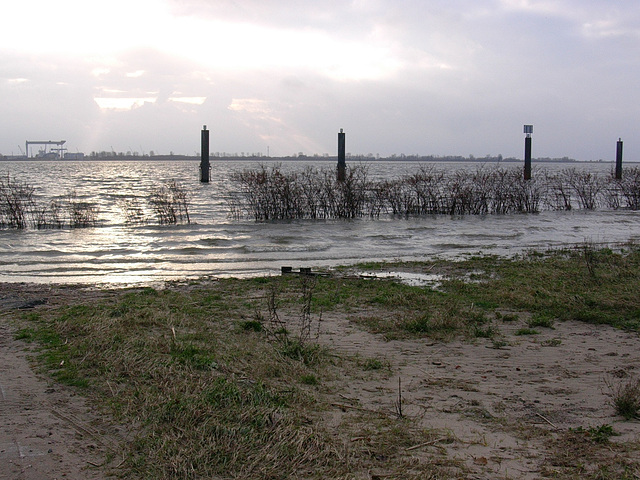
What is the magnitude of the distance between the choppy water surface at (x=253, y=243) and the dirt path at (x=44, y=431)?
624 cm

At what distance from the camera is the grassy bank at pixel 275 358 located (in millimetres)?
3951

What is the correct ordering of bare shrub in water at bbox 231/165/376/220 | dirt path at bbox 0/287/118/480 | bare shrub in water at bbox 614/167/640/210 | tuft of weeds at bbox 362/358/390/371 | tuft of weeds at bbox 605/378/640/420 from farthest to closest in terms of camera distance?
bare shrub in water at bbox 614/167/640/210
bare shrub in water at bbox 231/165/376/220
tuft of weeds at bbox 362/358/390/371
tuft of weeds at bbox 605/378/640/420
dirt path at bbox 0/287/118/480

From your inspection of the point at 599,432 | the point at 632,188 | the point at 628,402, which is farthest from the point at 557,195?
the point at 599,432

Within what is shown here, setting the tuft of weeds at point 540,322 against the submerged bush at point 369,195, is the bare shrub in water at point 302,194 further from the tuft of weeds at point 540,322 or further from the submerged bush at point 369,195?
the tuft of weeds at point 540,322

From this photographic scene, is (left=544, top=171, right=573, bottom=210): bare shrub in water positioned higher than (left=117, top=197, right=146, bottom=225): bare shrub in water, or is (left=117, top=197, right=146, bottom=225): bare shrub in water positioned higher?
(left=544, top=171, right=573, bottom=210): bare shrub in water

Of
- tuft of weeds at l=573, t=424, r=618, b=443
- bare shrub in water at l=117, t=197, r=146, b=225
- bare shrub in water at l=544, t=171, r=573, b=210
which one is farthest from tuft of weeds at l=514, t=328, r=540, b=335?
bare shrub in water at l=544, t=171, r=573, b=210

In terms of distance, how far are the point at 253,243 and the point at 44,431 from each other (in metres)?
12.8

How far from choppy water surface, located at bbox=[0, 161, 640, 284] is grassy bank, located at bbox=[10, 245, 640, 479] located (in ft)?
9.76

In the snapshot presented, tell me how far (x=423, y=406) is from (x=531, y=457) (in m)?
1.08

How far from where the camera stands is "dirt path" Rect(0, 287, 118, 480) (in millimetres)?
3840

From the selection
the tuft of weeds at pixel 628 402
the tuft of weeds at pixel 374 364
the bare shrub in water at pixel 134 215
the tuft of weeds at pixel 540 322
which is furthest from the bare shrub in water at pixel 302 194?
the tuft of weeds at pixel 628 402

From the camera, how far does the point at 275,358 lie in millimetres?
5902

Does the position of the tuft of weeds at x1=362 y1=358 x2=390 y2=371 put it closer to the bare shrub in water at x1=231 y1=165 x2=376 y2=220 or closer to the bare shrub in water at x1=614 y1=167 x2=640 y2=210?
the bare shrub in water at x1=231 y1=165 x2=376 y2=220

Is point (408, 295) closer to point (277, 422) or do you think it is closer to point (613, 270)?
point (613, 270)
